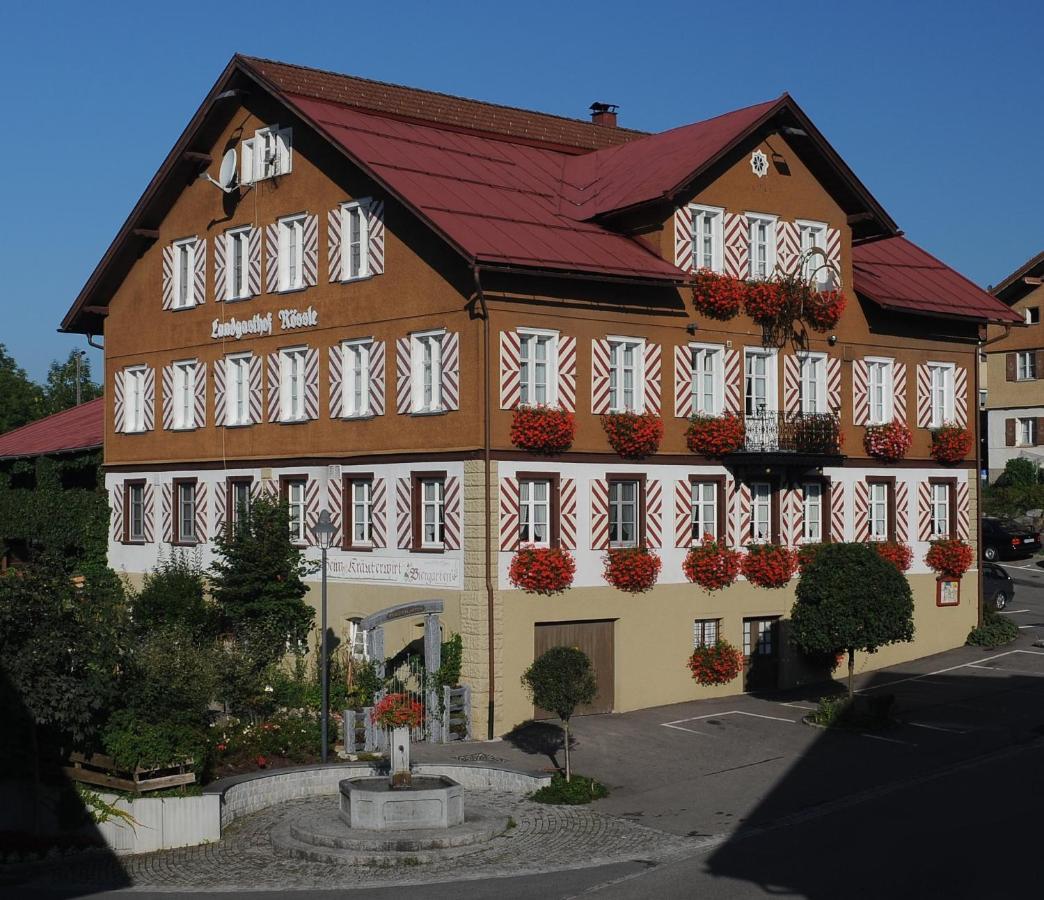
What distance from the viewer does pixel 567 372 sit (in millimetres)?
32844

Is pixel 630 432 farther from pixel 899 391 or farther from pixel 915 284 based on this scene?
→ pixel 915 284

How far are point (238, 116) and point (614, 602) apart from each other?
16.2 metres

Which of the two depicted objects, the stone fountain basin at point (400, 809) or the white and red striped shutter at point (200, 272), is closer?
the stone fountain basin at point (400, 809)

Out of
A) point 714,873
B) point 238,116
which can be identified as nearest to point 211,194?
point 238,116

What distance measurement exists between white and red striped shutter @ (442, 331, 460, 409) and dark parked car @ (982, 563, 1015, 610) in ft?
70.5

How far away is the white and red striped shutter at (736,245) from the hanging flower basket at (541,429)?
6.29 metres

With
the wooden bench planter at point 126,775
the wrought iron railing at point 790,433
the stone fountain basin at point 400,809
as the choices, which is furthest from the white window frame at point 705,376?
the wooden bench planter at point 126,775

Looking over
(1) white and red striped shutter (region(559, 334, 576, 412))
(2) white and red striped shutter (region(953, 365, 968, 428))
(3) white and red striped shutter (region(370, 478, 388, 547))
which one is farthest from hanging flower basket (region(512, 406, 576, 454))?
(2) white and red striped shutter (region(953, 365, 968, 428))

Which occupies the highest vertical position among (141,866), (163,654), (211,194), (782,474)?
(211,194)

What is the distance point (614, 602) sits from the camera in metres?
33.4

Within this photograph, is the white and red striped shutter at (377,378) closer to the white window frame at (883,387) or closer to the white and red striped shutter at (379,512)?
the white and red striped shutter at (379,512)

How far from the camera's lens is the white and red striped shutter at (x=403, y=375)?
33.9 metres

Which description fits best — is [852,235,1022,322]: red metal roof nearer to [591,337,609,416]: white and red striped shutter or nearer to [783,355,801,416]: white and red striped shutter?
[783,355,801,416]: white and red striped shutter

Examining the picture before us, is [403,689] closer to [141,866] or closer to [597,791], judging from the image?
[597,791]
